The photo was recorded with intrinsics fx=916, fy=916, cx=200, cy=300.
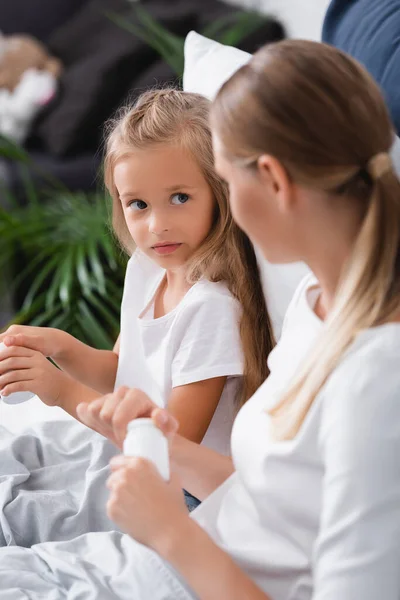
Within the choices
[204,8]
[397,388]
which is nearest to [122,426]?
[397,388]

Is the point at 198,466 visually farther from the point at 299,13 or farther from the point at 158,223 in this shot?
the point at 299,13

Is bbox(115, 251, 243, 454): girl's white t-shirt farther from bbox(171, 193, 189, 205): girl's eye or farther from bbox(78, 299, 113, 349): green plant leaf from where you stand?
bbox(78, 299, 113, 349): green plant leaf

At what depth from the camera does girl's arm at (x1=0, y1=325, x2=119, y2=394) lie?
4.15 ft

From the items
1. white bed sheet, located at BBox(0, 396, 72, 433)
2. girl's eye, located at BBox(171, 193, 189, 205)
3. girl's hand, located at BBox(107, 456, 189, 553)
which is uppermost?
girl's eye, located at BBox(171, 193, 189, 205)

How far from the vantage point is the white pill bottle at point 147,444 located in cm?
81

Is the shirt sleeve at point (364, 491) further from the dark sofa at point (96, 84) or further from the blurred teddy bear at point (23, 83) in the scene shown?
the blurred teddy bear at point (23, 83)

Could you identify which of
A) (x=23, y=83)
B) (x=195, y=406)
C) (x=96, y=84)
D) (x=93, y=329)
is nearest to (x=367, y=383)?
(x=195, y=406)

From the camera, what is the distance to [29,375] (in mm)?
1159

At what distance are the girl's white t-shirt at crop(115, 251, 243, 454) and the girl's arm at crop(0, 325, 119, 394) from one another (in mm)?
47

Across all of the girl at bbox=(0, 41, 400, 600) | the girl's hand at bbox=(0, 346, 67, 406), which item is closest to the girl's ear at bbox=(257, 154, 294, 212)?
the girl at bbox=(0, 41, 400, 600)

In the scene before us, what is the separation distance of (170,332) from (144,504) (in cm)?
43

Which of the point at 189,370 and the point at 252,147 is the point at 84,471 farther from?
the point at 252,147

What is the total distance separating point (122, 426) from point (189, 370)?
29cm

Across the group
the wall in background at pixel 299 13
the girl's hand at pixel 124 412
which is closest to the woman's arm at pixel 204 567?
the girl's hand at pixel 124 412
